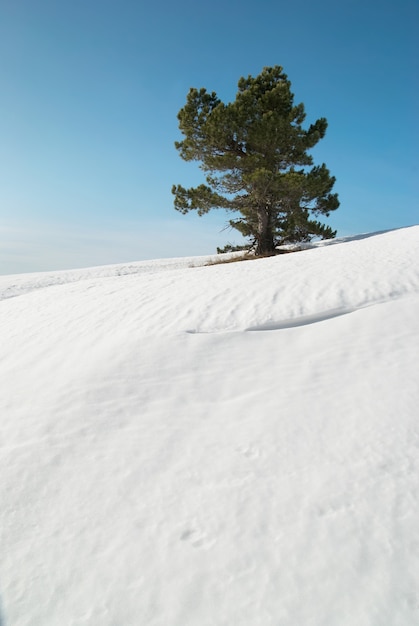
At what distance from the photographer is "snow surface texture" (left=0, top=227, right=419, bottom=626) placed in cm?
138

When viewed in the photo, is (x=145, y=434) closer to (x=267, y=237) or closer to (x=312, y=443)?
(x=312, y=443)

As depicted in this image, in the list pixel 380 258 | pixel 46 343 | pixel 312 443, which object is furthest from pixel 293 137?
pixel 312 443

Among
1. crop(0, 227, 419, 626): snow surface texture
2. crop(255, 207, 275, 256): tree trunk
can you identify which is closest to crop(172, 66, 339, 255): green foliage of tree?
crop(255, 207, 275, 256): tree trunk

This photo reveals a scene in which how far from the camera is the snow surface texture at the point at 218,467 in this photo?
54.4 inches

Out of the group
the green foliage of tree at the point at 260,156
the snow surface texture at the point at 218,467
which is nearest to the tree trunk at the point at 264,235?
the green foliage of tree at the point at 260,156

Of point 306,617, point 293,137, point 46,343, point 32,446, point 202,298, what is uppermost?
point 293,137

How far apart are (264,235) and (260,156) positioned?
2842 mm

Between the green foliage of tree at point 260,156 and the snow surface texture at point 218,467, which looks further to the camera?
the green foliage of tree at point 260,156

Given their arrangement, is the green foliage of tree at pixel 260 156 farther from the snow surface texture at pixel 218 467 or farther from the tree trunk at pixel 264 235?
the snow surface texture at pixel 218 467

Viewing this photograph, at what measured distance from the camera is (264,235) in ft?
47.9

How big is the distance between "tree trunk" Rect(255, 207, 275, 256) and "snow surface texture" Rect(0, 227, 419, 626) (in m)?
10.9

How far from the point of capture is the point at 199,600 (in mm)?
1358

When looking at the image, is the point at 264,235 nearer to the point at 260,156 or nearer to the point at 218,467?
the point at 260,156

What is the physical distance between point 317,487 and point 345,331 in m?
1.72
